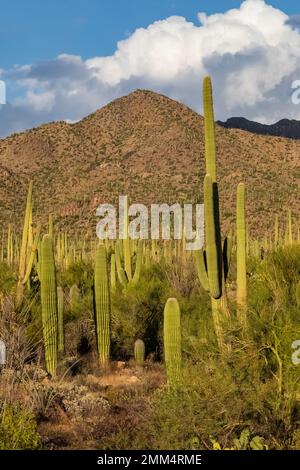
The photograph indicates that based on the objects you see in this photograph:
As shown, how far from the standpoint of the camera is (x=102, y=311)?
13273mm

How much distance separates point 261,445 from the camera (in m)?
6.94

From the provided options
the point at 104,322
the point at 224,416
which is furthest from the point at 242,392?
the point at 104,322

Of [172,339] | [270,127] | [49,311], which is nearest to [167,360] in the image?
[172,339]

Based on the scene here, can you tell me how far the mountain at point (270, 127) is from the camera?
95.2 m

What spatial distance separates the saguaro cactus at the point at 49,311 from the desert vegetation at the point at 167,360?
0.07 feet

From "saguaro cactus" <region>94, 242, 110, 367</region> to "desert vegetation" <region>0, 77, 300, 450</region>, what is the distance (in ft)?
0.07

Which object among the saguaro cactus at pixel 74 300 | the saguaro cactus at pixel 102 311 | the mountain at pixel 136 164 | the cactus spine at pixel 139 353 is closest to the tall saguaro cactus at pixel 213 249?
the saguaro cactus at pixel 102 311

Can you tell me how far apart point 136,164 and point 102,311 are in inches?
2264

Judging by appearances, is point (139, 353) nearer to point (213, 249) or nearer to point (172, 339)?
point (172, 339)

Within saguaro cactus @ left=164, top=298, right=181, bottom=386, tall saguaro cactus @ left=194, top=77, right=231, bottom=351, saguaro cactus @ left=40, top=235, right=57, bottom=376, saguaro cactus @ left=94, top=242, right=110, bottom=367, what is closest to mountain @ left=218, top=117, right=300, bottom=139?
saguaro cactus @ left=94, top=242, right=110, bottom=367

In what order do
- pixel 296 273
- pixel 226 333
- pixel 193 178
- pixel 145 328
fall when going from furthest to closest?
pixel 193 178 → pixel 145 328 → pixel 296 273 → pixel 226 333
